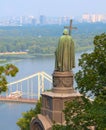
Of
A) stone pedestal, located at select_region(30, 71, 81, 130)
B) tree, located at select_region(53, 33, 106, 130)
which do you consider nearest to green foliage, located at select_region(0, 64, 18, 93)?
tree, located at select_region(53, 33, 106, 130)

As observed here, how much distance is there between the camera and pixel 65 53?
625cm

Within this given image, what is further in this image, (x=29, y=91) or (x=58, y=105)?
(x=29, y=91)

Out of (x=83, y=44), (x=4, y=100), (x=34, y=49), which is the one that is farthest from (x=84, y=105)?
(x=83, y=44)

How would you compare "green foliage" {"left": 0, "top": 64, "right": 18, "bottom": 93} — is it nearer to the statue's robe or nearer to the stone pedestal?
the stone pedestal

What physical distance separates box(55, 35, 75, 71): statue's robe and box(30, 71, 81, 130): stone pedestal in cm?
10

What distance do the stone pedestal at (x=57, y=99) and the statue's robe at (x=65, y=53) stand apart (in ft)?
0.32

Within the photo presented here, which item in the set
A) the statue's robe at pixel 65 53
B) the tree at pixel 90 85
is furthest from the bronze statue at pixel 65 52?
→ the tree at pixel 90 85

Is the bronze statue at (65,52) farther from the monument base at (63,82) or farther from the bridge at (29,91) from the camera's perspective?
the bridge at (29,91)

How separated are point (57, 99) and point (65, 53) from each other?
634 millimetres

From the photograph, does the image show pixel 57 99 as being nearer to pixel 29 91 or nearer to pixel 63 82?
pixel 63 82

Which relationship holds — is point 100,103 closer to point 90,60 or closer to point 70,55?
point 90,60

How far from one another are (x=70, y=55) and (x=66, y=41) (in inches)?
7.5

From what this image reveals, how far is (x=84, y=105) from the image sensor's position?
4.29 metres

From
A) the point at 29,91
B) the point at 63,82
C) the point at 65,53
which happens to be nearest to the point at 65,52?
the point at 65,53
